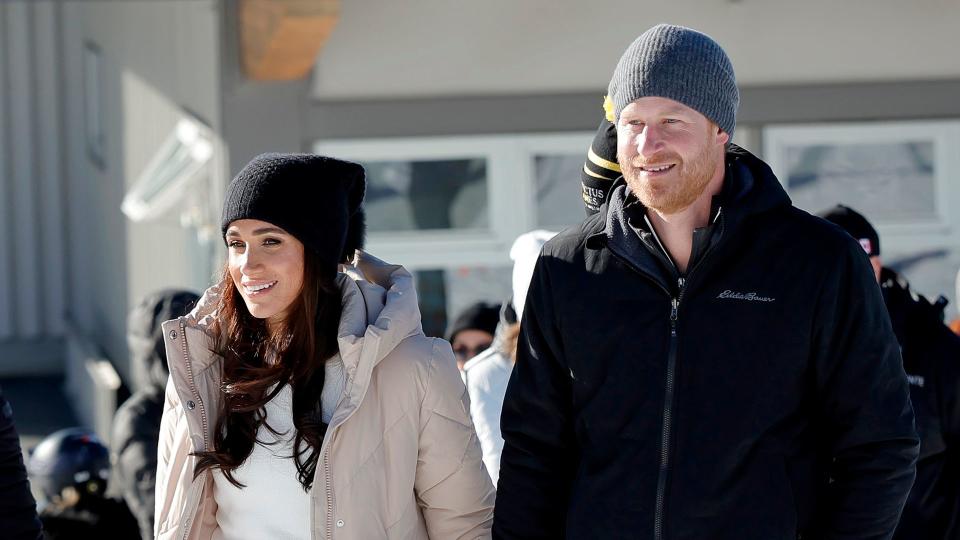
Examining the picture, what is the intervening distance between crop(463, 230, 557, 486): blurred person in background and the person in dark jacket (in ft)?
4.22

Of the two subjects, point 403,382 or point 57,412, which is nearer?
point 403,382

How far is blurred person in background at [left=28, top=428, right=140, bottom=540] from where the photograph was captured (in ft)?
17.3

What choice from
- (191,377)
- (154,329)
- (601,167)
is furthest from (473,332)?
(191,377)

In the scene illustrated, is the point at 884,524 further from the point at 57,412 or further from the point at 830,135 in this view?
the point at 57,412

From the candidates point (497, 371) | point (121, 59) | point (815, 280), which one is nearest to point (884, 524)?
point (815, 280)

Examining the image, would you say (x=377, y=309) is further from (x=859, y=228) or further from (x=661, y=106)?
(x=859, y=228)

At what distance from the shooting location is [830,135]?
25.3ft

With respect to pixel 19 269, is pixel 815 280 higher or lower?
higher

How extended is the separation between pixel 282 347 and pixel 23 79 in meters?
14.1

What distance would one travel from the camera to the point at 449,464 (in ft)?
10.7

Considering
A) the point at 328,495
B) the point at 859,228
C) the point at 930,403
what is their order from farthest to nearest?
1. the point at 859,228
2. the point at 930,403
3. the point at 328,495

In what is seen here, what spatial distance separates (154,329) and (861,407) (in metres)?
3.28

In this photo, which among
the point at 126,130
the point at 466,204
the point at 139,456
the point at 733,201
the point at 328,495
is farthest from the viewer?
the point at 126,130

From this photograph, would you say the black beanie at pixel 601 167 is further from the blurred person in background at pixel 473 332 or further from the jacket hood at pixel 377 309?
the blurred person in background at pixel 473 332
